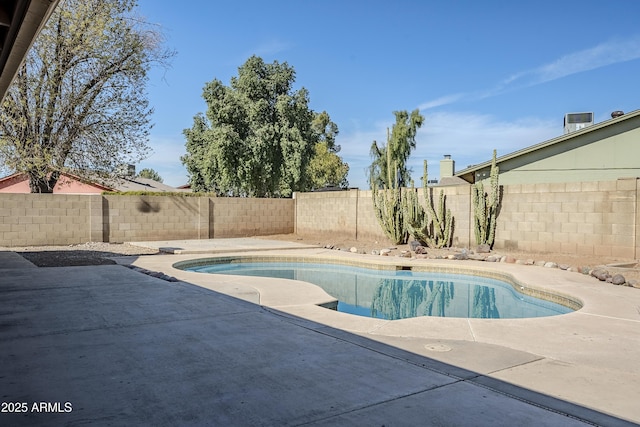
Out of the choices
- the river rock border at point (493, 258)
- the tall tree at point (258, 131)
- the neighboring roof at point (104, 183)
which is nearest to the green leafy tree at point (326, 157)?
the tall tree at point (258, 131)

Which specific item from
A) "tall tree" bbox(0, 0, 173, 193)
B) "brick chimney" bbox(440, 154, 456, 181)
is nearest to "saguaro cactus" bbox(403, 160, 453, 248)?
"tall tree" bbox(0, 0, 173, 193)

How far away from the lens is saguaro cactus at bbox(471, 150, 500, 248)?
42.7 feet

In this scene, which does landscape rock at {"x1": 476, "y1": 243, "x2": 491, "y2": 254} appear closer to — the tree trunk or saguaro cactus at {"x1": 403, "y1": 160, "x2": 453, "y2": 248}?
saguaro cactus at {"x1": 403, "y1": 160, "x2": 453, "y2": 248}

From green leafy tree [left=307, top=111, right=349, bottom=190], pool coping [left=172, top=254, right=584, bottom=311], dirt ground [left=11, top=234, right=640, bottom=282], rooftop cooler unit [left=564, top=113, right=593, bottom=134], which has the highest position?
green leafy tree [left=307, top=111, right=349, bottom=190]

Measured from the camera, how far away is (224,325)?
4.93 m

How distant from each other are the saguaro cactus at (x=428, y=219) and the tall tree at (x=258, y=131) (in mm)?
11804

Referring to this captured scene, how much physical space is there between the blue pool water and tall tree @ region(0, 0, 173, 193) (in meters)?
8.09

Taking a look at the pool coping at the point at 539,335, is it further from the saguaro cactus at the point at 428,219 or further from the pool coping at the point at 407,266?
the saguaro cactus at the point at 428,219

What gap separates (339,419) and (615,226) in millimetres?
10538

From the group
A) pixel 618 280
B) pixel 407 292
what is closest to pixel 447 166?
pixel 407 292

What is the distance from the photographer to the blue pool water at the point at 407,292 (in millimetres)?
7613

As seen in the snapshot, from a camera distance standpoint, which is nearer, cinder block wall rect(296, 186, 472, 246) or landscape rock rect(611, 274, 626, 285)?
landscape rock rect(611, 274, 626, 285)

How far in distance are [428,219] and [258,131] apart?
13.5 metres

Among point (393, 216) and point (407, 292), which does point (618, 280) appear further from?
point (393, 216)
